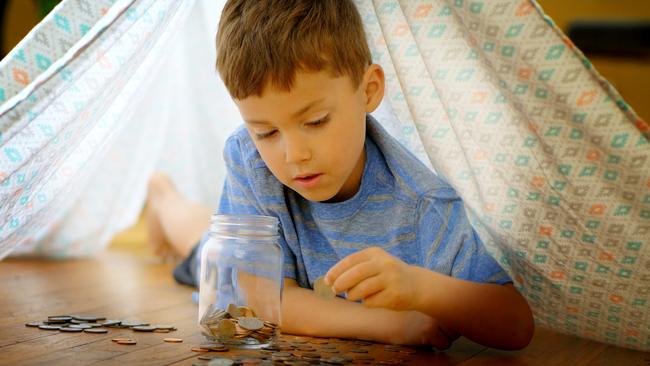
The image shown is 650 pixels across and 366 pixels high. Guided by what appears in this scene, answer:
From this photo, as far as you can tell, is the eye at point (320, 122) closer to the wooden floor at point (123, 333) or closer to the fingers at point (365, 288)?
the fingers at point (365, 288)

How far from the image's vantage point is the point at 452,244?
152cm

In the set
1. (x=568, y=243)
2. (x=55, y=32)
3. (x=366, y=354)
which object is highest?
(x=55, y=32)

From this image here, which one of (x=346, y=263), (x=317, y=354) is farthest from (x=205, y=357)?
(x=346, y=263)

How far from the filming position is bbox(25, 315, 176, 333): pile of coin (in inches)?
62.4

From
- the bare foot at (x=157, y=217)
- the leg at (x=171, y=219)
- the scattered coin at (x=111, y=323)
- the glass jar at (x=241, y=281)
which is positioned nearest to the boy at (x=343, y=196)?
the glass jar at (x=241, y=281)

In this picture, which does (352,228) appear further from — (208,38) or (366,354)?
(208,38)

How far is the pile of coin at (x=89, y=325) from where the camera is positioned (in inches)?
62.4

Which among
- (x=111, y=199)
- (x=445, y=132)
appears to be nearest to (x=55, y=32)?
(x=445, y=132)

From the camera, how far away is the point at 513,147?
1550 millimetres

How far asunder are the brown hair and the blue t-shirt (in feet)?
0.70

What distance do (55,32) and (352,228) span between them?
0.65m

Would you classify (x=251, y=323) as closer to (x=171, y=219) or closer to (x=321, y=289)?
(x=321, y=289)

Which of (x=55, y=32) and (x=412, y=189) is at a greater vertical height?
(x=55, y=32)

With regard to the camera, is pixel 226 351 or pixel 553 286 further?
pixel 553 286
